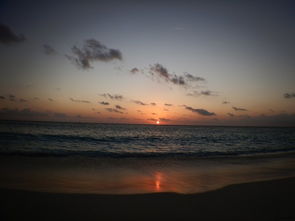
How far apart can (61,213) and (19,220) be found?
87cm

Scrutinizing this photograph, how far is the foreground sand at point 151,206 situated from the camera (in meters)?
4.66

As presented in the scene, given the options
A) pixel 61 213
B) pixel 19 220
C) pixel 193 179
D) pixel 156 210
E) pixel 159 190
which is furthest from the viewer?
pixel 193 179

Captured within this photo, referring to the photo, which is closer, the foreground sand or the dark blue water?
the foreground sand

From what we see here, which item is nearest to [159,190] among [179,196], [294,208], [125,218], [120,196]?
[179,196]

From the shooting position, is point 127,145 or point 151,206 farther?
point 127,145

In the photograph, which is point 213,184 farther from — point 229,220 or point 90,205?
point 90,205

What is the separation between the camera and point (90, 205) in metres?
5.18

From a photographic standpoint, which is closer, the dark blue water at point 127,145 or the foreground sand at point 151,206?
the foreground sand at point 151,206

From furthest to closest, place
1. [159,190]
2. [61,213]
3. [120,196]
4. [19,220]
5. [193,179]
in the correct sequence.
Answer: [193,179] → [159,190] → [120,196] → [61,213] → [19,220]

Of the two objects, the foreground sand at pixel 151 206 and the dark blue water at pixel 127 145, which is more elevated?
the foreground sand at pixel 151 206

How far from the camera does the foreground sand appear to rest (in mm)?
4660

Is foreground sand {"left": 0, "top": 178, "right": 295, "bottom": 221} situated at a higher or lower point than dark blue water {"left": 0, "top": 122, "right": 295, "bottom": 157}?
higher

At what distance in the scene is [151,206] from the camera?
17.2 feet

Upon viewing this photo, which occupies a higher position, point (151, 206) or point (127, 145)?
point (151, 206)
